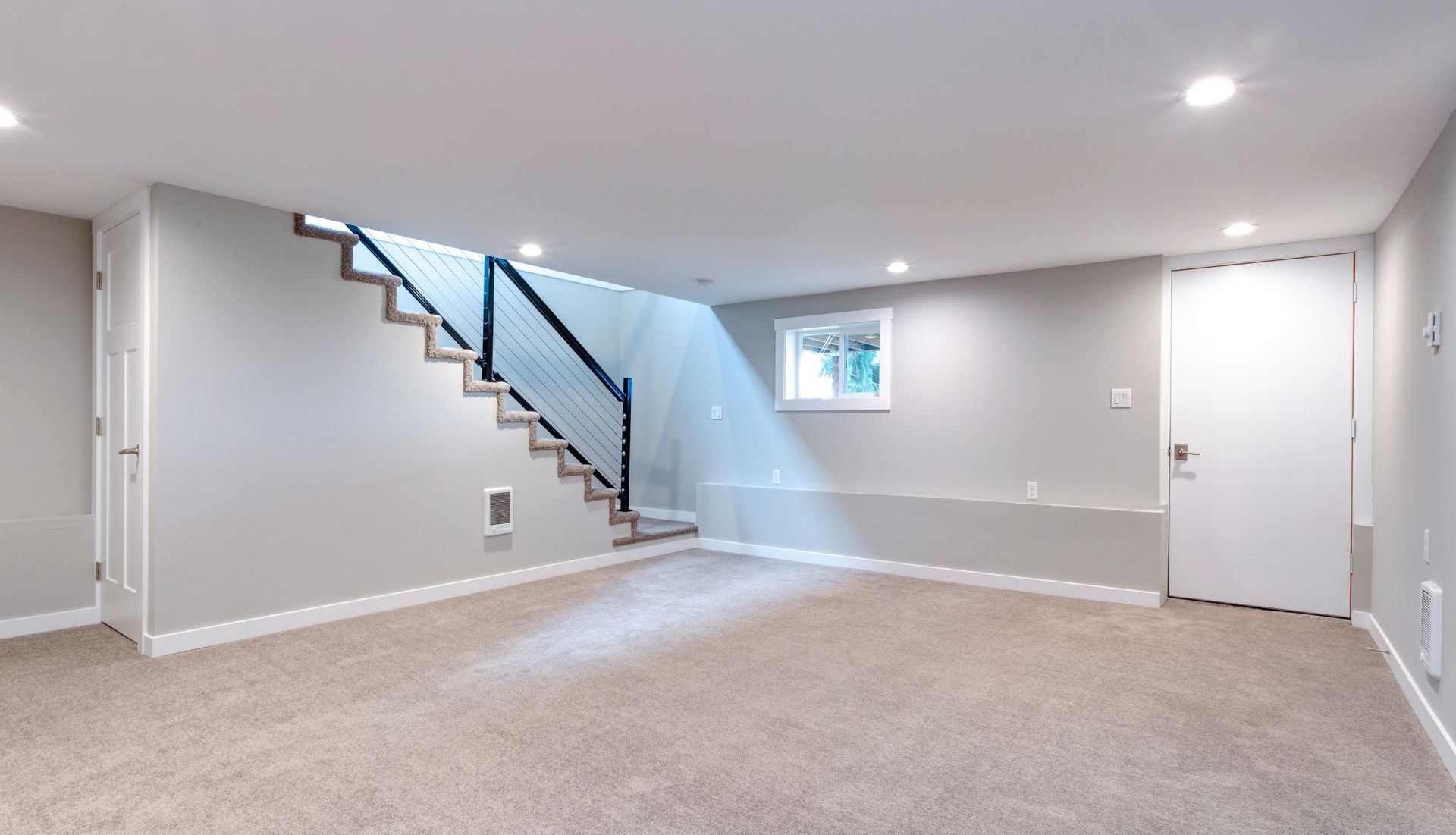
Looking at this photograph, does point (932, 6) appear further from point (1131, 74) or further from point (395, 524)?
point (395, 524)

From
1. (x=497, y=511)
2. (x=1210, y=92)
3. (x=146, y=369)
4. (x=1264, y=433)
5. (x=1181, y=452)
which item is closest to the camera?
(x=1210, y=92)

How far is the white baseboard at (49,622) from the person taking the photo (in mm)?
3732

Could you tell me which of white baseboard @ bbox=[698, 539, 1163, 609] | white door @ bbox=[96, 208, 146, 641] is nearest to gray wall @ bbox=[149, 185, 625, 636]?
white door @ bbox=[96, 208, 146, 641]

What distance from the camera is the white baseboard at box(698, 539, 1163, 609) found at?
15.2 feet

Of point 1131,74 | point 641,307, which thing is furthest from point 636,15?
point 641,307

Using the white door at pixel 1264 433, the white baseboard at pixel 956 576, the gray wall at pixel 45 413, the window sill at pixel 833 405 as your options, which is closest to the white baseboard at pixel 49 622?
the gray wall at pixel 45 413

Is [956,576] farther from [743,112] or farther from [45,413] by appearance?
[45,413]

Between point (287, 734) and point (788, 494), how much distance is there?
406cm

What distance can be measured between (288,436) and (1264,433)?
5486 millimetres

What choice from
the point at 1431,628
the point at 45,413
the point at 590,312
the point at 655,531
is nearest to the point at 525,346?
the point at 590,312

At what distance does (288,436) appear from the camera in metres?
3.88

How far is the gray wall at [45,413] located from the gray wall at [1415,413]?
601 cm

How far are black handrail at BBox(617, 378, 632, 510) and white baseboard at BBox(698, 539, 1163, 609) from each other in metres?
0.86

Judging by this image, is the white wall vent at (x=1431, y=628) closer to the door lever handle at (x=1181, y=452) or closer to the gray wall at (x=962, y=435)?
the gray wall at (x=962, y=435)
